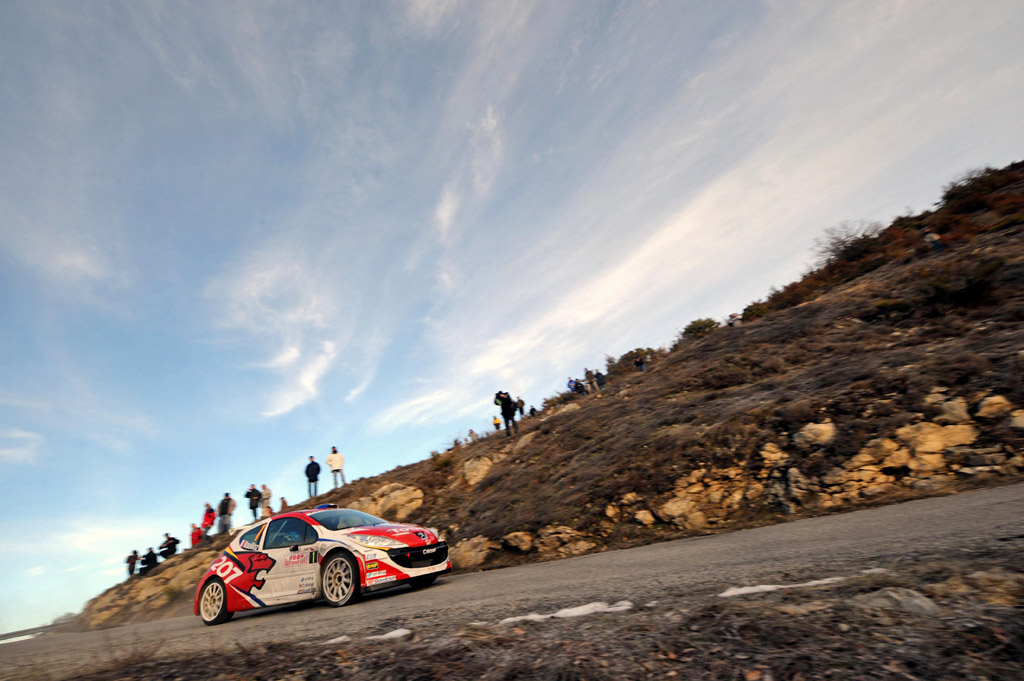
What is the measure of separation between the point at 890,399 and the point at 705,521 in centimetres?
362

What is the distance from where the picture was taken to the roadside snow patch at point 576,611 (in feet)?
11.0

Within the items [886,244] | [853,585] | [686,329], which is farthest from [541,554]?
[686,329]

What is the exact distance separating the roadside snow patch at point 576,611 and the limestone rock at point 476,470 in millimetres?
14734

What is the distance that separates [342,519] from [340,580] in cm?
103

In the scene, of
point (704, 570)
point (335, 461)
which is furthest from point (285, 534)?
point (335, 461)

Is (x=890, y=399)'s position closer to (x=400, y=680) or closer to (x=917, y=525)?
(x=917, y=525)

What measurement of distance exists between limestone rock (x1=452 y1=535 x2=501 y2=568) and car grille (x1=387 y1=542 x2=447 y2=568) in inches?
120

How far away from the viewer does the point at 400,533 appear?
767cm

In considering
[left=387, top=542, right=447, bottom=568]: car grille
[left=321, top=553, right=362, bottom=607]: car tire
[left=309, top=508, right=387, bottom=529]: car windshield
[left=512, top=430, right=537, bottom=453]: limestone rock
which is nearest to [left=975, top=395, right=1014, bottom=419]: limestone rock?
[left=387, top=542, right=447, bottom=568]: car grille

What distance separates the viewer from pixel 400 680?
7.80ft

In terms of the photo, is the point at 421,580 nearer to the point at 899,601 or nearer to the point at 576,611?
the point at 576,611

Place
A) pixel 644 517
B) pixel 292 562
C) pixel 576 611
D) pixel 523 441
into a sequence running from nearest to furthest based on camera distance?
pixel 576 611 → pixel 292 562 → pixel 644 517 → pixel 523 441

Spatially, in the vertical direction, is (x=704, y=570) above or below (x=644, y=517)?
below

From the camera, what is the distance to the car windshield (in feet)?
25.8
